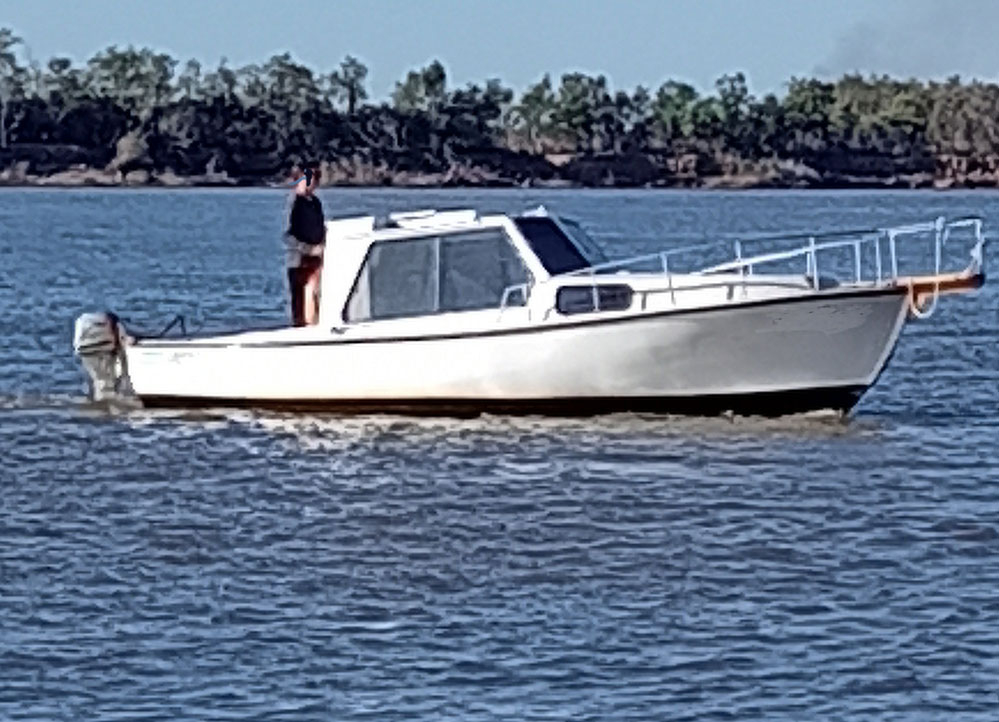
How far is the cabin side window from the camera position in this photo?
25234 mm

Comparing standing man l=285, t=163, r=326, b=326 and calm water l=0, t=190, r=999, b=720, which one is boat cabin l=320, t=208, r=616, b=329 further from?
calm water l=0, t=190, r=999, b=720

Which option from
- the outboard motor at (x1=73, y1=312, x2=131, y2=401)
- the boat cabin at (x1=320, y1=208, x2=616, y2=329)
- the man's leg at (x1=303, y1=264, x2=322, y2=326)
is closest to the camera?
the boat cabin at (x1=320, y1=208, x2=616, y2=329)

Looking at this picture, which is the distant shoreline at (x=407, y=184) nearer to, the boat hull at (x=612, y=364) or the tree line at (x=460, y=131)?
the tree line at (x=460, y=131)

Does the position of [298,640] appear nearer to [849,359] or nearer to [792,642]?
[792,642]

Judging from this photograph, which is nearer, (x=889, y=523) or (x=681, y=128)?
(x=889, y=523)

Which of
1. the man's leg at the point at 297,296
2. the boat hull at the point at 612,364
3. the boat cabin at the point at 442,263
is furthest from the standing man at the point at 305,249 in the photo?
the boat hull at the point at 612,364

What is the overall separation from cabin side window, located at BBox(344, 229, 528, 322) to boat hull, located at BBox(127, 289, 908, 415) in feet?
1.19

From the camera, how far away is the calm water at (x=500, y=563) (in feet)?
A: 50.7

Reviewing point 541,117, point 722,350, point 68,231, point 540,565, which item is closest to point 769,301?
point 722,350

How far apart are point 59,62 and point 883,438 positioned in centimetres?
16175

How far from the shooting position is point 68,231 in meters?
90.1

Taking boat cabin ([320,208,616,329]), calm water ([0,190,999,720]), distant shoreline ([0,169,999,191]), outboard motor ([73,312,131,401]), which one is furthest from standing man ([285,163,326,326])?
distant shoreline ([0,169,999,191])

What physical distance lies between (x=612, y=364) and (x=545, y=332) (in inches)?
25.0

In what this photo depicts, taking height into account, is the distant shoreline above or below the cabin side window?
below
